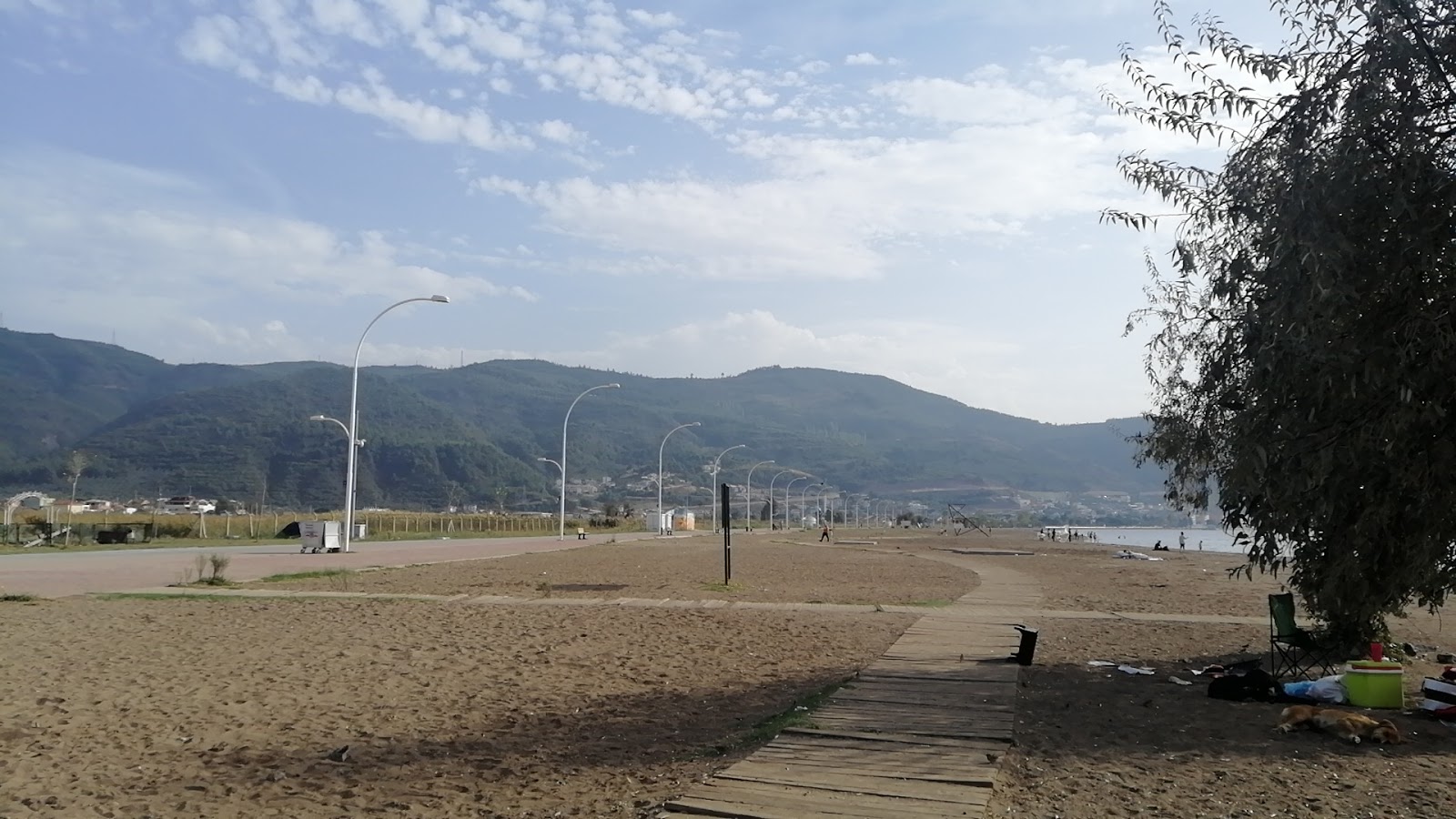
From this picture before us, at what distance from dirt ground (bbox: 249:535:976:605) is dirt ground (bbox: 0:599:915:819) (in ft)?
16.5

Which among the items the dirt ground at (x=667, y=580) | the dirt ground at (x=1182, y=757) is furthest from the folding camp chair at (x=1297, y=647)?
the dirt ground at (x=667, y=580)

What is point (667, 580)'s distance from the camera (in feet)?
75.6

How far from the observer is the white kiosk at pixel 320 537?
111 ft

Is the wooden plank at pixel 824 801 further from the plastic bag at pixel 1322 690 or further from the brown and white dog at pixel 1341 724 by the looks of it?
the plastic bag at pixel 1322 690

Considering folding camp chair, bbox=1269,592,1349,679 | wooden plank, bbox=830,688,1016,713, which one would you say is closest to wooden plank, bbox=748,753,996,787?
wooden plank, bbox=830,688,1016,713

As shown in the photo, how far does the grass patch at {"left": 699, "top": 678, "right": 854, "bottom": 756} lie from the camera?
6667 mm

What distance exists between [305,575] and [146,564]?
638 cm

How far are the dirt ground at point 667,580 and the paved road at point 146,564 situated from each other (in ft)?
7.54

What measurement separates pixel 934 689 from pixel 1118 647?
4.41m

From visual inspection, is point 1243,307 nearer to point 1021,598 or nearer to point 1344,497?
point 1344,497

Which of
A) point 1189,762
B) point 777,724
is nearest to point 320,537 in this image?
point 777,724

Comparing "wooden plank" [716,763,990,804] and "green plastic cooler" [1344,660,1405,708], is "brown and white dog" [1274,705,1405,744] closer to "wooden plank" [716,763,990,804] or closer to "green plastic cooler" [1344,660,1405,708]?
"green plastic cooler" [1344,660,1405,708]

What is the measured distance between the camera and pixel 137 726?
718 cm

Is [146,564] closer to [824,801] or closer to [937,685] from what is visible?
[937,685]
